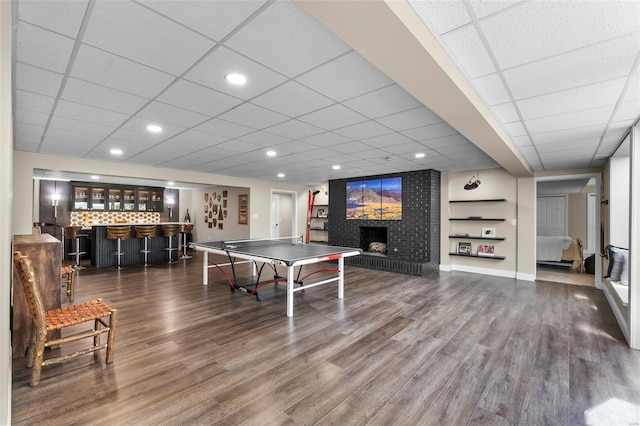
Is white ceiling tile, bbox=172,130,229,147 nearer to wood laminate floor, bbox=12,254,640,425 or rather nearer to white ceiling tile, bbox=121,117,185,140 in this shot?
white ceiling tile, bbox=121,117,185,140

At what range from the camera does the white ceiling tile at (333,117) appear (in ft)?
9.56

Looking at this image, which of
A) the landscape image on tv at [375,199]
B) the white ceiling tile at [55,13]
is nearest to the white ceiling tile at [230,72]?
the white ceiling tile at [55,13]

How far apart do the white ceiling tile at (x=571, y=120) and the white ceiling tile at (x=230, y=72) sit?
8.79ft

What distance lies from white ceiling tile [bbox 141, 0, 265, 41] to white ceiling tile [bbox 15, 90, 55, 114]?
6.51 ft

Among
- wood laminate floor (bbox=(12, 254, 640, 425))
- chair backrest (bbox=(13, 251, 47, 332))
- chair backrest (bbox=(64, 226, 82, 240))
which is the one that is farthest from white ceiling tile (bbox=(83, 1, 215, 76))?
chair backrest (bbox=(64, 226, 82, 240))

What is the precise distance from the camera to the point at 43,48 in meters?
1.85

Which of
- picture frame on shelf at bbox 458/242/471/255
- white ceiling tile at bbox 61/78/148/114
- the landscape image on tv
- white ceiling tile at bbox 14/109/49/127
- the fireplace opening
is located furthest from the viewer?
the fireplace opening

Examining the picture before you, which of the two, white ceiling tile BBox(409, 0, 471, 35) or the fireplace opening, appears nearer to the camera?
white ceiling tile BBox(409, 0, 471, 35)

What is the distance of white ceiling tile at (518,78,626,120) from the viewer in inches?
88.6

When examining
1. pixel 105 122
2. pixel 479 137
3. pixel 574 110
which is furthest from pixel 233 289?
pixel 574 110

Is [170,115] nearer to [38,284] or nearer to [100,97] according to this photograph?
[100,97]

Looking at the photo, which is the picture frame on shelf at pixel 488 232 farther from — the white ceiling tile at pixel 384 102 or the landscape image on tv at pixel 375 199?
the white ceiling tile at pixel 384 102

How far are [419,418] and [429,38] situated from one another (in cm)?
229

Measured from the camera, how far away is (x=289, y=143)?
4254 mm
